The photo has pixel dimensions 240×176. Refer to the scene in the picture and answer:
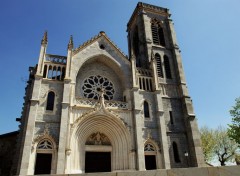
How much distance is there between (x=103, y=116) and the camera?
17859mm

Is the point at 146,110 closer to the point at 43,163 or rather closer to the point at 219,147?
the point at 43,163

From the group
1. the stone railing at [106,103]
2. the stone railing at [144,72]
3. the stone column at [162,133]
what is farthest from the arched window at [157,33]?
the stone railing at [106,103]

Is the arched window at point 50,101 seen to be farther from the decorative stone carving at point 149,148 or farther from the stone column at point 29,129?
the decorative stone carving at point 149,148

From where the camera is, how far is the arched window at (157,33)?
87.9 feet

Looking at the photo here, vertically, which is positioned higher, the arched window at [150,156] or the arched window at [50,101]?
the arched window at [50,101]

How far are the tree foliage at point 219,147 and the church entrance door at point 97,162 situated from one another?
858 inches

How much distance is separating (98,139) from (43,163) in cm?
502

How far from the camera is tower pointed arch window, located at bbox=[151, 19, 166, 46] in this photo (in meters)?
26.8

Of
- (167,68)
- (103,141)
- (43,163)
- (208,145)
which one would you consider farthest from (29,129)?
(208,145)

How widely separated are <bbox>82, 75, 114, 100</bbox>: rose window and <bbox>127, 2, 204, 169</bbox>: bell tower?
9.34 ft

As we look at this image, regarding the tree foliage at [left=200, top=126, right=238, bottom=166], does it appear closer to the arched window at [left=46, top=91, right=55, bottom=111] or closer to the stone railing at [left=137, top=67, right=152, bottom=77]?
the stone railing at [left=137, top=67, right=152, bottom=77]

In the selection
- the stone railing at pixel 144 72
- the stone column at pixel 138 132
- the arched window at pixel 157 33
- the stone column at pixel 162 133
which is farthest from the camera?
the arched window at pixel 157 33

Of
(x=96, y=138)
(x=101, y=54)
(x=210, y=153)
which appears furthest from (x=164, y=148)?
(x=210, y=153)

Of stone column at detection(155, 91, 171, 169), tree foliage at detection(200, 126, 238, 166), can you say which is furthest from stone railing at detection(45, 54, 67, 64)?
tree foliage at detection(200, 126, 238, 166)
